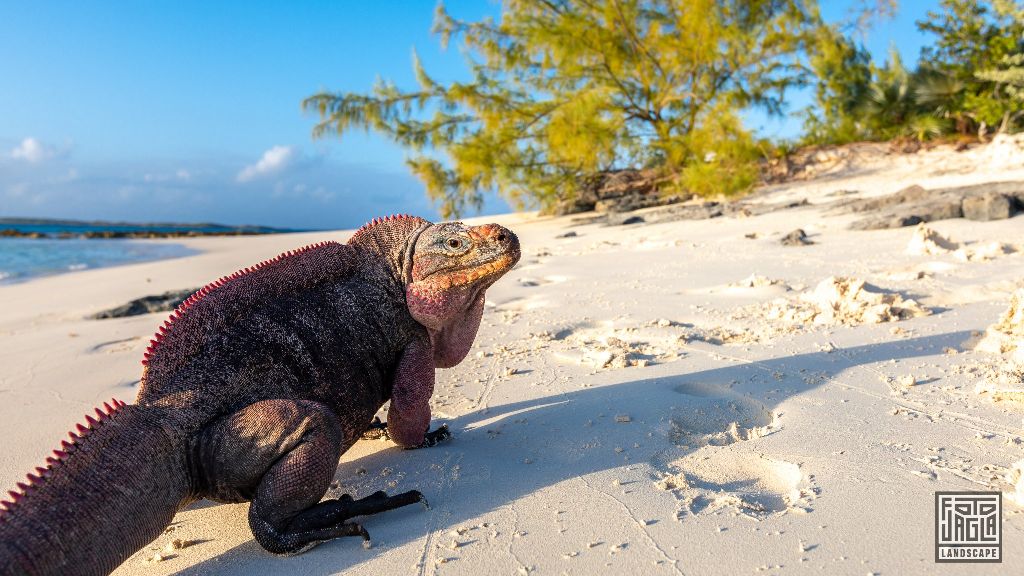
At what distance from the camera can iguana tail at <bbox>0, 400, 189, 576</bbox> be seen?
177 cm

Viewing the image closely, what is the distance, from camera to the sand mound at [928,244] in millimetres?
6402

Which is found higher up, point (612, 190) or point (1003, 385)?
point (612, 190)

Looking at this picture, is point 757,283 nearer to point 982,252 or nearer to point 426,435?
point 982,252

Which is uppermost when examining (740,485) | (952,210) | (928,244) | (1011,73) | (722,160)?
(1011,73)

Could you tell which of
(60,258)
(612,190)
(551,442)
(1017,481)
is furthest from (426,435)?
(60,258)

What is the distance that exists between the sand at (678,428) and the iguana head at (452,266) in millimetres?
631

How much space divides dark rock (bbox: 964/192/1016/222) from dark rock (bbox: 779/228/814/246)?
6.89ft

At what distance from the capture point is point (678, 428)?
292cm

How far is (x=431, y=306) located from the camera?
2746 millimetres

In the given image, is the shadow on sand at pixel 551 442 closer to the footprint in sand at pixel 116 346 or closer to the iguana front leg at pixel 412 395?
the iguana front leg at pixel 412 395

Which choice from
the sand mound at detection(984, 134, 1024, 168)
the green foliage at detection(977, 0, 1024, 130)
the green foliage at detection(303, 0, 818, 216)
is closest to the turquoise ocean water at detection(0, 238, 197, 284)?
the green foliage at detection(303, 0, 818, 216)

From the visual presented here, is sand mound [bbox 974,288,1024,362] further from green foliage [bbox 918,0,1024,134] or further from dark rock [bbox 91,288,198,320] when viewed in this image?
green foliage [bbox 918,0,1024,134]

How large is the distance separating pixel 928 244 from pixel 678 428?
16.1ft

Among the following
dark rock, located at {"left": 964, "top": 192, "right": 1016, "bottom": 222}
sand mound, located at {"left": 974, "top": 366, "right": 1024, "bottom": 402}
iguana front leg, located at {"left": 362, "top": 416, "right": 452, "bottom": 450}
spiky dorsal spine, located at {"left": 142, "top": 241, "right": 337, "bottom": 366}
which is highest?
spiky dorsal spine, located at {"left": 142, "top": 241, "right": 337, "bottom": 366}
